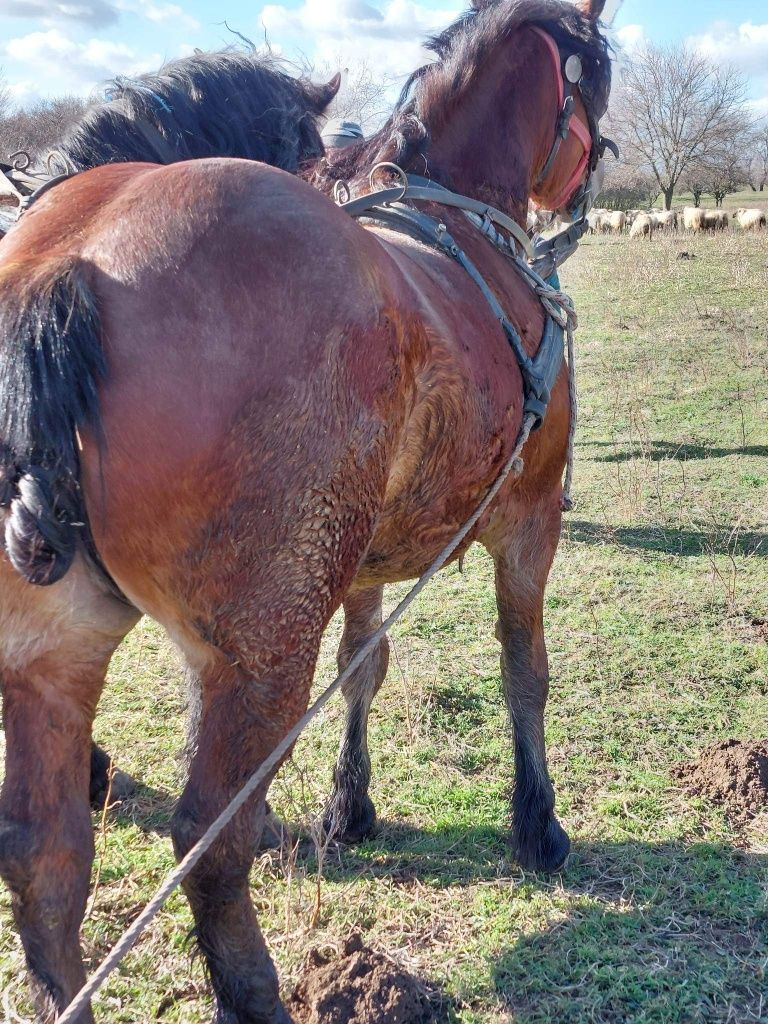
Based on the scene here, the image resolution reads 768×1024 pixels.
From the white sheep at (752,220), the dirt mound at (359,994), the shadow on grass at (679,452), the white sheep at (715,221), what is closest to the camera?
the dirt mound at (359,994)

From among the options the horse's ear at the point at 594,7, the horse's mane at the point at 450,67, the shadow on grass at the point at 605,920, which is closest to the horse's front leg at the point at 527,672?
the shadow on grass at the point at 605,920

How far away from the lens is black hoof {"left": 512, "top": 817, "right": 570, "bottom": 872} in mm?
2934

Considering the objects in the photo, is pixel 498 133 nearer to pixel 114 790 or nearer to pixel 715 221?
pixel 114 790

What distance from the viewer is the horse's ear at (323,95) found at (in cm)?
281

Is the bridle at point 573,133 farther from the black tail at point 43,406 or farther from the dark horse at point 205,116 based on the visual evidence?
the black tail at point 43,406

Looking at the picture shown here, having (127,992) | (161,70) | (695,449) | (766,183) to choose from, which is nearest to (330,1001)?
(127,992)

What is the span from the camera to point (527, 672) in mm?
3195

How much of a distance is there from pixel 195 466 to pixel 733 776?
102 inches

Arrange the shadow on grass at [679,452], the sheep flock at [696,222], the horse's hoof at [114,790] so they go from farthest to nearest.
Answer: the sheep flock at [696,222] → the shadow on grass at [679,452] → the horse's hoof at [114,790]

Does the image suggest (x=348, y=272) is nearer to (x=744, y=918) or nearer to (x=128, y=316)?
(x=128, y=316)

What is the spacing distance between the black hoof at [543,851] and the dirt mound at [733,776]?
673mm

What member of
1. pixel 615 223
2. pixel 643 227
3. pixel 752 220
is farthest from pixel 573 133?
pixel 615 223

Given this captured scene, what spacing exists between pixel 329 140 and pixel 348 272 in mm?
1948

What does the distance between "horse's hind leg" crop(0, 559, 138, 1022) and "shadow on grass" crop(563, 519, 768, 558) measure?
14.5ft
